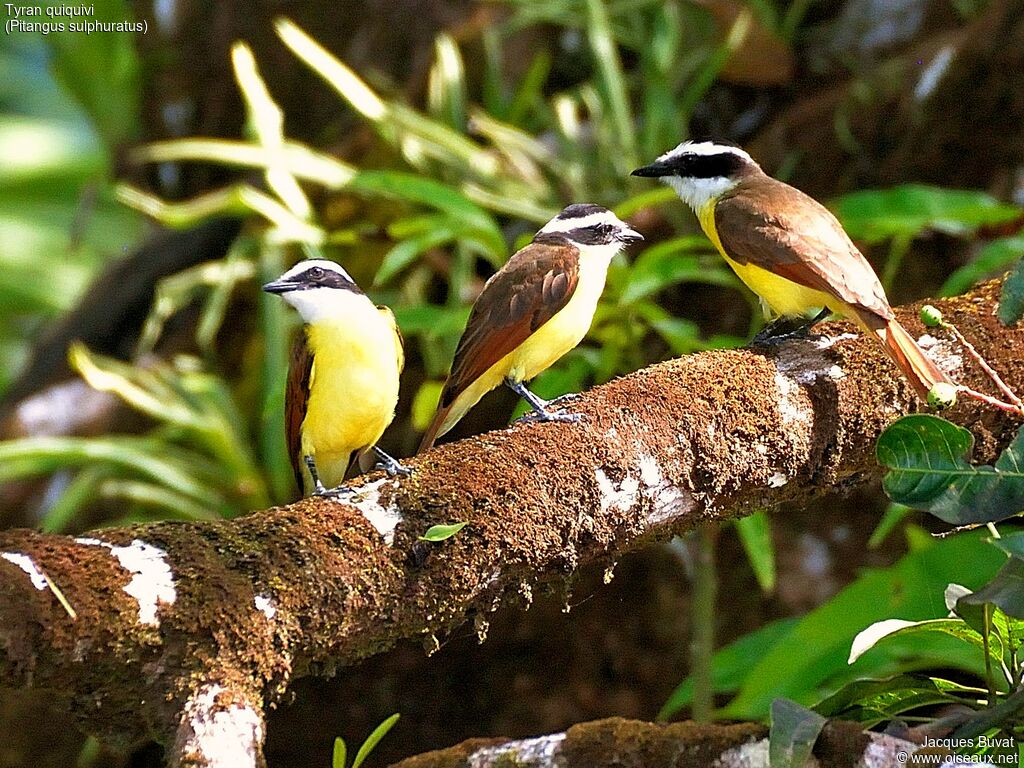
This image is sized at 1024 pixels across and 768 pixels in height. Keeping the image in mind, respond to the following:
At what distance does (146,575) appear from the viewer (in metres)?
1.59

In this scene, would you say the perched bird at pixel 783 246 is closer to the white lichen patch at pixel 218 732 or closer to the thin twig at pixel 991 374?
the thin twig at pixel 991 374

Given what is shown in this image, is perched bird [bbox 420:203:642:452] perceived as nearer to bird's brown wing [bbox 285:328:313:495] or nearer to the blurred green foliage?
bird's brown wing [bbox 285:328:313:495]

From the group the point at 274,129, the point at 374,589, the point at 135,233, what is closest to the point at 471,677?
the point at 274,129

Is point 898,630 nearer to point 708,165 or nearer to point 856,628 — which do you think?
point 856,628

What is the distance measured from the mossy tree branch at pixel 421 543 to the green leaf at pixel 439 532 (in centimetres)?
2

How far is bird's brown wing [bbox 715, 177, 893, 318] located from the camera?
97.7 inches

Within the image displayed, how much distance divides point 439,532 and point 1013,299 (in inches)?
36.3

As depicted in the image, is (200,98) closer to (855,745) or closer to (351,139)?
(351,139)

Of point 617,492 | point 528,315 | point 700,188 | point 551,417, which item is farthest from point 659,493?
point 700,188

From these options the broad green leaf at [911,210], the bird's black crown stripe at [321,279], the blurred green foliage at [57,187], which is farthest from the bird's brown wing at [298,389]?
the blurred green foliage at [57,187]

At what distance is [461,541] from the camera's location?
180 cm

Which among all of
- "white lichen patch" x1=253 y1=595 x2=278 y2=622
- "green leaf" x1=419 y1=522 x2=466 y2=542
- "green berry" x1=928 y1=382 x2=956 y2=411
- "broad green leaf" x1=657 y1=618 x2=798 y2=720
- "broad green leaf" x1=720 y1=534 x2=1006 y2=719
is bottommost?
"broad green leaf" x1=657 y1=618 x2=798 y2=720

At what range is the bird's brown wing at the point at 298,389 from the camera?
256 centimetres

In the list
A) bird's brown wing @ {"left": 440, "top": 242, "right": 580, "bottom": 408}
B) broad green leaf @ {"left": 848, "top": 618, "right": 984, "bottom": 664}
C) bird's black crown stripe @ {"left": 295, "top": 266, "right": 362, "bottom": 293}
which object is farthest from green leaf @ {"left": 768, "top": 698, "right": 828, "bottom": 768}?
bird's black crown stripe @ {"left": 295, "top": 266, "right": 362, "bottom": 293}
